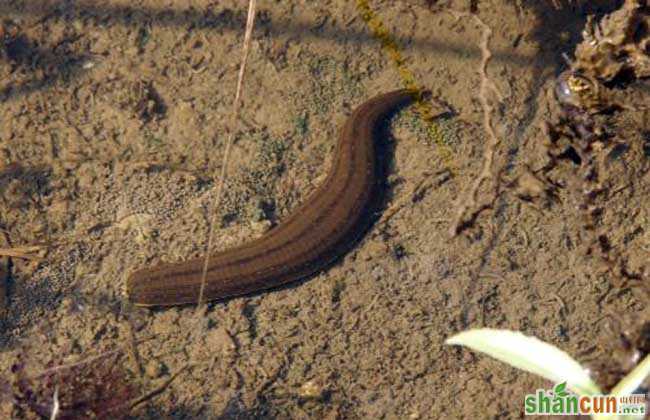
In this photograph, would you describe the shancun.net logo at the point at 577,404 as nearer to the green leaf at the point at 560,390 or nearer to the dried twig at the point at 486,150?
the green leaf at the point at 560,390

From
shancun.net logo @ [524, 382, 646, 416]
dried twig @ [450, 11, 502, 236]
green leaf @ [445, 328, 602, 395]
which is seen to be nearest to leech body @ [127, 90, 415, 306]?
dried twig @ [450, 11, 502, 236]

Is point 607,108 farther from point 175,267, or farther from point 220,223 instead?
point 175,267

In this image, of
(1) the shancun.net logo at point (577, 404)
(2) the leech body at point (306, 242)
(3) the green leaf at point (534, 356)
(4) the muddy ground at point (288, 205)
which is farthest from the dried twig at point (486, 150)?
(3) the green leaf at point (534, 356)

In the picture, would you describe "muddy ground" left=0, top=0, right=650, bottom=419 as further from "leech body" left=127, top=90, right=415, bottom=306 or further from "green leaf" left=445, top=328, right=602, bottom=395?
"green leaf" left=445, top=328, right=602, bottom=395

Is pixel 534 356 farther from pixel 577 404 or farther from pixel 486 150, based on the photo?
pixel 486 150

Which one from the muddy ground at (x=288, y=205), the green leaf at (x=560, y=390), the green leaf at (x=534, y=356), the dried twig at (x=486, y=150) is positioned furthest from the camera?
the dried twig at (x=486, y=150)

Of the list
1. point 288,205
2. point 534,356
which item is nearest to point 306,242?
point 288,205

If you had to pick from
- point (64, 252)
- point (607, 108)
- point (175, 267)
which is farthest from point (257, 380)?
point (607, 108)
